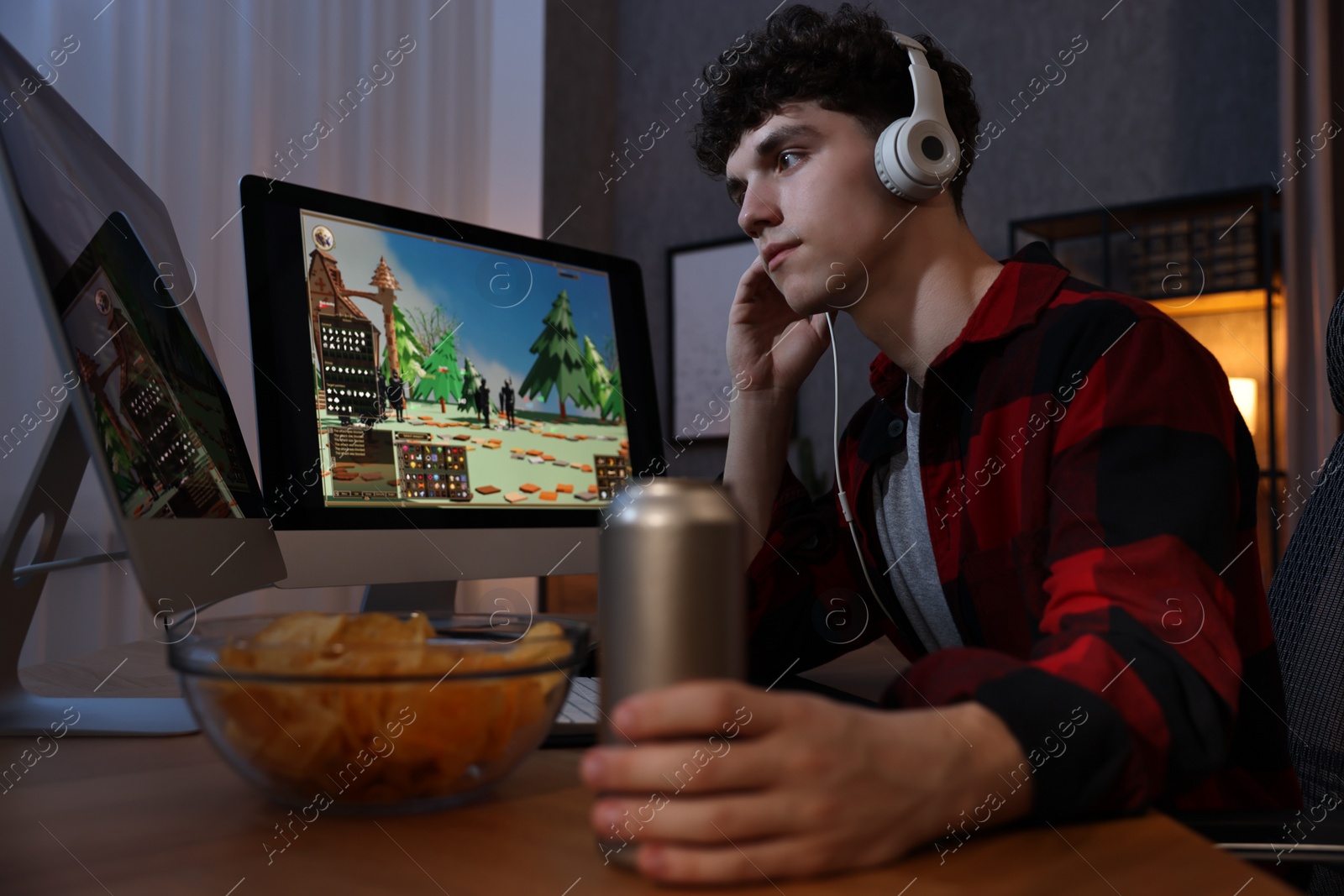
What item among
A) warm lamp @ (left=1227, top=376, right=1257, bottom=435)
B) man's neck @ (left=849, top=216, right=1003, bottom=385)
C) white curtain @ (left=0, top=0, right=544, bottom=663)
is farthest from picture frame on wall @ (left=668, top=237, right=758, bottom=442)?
man's neck @ (left=849, top=216, right=1003, bottom=385)

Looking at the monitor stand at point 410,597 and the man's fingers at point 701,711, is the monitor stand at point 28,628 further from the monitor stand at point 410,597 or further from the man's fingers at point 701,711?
the man's fingers at point 701,711

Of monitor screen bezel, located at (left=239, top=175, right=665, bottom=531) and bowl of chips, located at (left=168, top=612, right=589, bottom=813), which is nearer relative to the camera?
bowl of chips, located at (left=168, top=612, right=589, bottom=813)

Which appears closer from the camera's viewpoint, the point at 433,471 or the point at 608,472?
the point at 433,471

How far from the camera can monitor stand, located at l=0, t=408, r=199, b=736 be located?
26.1 inches

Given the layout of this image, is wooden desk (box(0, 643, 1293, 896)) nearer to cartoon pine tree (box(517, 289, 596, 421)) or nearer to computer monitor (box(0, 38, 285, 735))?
computer monitor (box(0, 38, 285, 735))

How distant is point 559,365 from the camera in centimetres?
117

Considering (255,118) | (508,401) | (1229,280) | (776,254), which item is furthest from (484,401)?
(1229,280)

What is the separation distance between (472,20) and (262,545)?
2.83 metres

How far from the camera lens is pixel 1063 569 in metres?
0.60

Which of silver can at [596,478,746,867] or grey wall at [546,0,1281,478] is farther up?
grey wall at [546,0,1281,478]

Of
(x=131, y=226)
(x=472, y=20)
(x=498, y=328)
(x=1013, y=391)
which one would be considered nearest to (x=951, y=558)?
(x=1013, y=391)

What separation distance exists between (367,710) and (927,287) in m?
0.83

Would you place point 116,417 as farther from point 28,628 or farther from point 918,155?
point 918,155

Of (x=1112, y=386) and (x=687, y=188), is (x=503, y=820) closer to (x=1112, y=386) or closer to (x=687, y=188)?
(x=1112, y=386)
